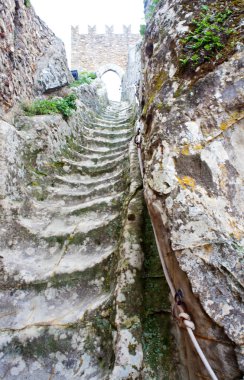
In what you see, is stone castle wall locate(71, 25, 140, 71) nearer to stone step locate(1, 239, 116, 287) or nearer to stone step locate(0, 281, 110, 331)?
stone step locate(1, 239, 116, 287)

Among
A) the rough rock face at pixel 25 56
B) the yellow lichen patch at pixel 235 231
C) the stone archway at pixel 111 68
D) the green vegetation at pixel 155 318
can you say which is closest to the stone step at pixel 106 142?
the rough rock face at pixel 25 56

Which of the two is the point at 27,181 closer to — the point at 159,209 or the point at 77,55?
A: the point at 159,209

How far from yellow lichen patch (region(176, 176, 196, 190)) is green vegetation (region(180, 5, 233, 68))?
785 mm

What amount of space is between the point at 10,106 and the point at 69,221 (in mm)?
1789

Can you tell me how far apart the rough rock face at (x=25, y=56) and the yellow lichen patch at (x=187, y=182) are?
2683 millimetres

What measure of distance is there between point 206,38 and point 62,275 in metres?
2.03

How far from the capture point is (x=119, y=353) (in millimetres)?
1648

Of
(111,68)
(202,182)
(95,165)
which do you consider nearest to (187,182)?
(202,182)

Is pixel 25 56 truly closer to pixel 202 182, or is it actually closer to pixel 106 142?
pixel 106 142

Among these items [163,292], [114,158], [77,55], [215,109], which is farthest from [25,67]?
[77,55]

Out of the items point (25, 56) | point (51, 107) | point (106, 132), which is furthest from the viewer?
point (106, 132)

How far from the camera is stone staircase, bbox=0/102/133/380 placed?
72.1 inches

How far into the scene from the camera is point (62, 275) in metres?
2.29

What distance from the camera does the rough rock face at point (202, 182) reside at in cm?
127
